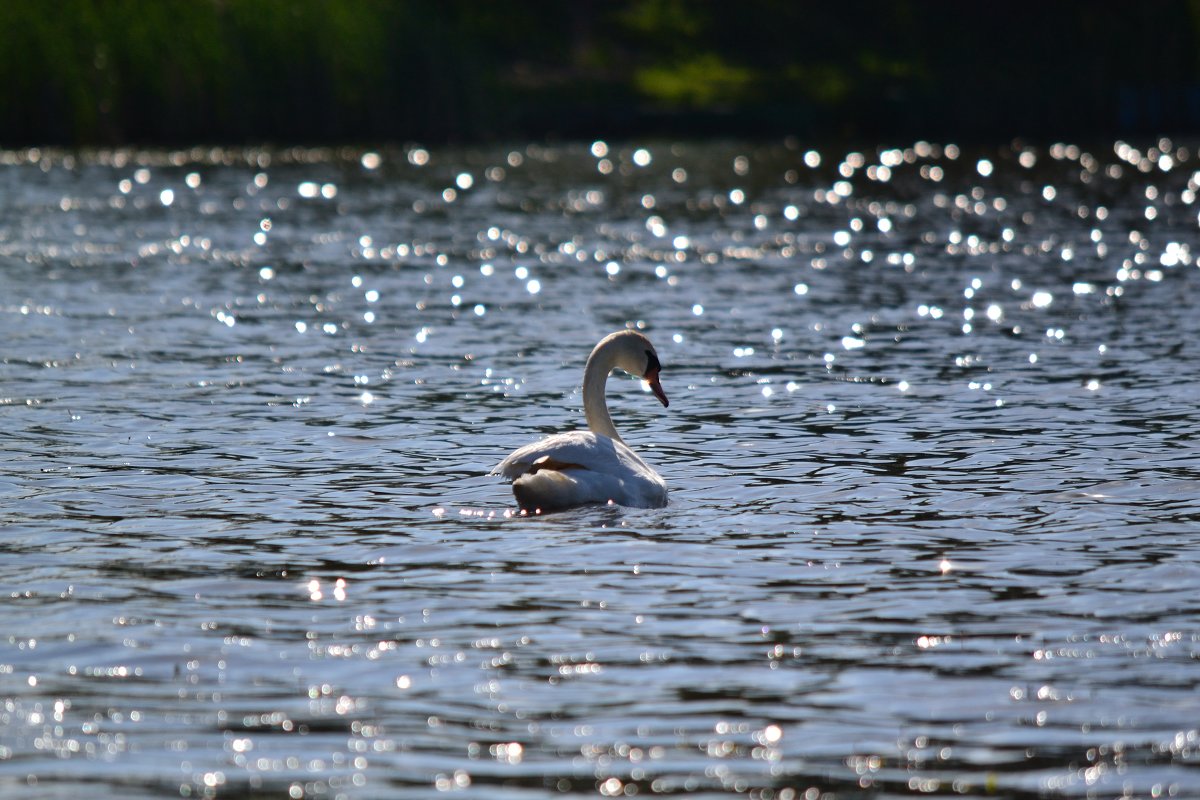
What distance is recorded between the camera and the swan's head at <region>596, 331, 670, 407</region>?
1503cm

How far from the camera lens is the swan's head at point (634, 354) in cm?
1503

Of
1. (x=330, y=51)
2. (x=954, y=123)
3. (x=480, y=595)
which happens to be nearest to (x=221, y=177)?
(x=330, y=51)

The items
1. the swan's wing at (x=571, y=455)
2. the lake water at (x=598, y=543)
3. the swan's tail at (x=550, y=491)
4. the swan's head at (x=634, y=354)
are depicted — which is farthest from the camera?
the swan's head at (x=634, y=354)

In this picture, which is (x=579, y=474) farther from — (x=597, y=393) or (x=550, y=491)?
(x=597, y=393)

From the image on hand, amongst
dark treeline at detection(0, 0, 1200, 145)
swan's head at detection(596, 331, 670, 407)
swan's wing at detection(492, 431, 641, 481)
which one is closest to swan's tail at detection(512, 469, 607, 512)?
swan's wing at detection(492, 431, 641, 481)

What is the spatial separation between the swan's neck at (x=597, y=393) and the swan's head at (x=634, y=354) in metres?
0.10

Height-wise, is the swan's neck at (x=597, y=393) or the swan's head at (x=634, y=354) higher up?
the swan's head at (x=634, y=354)

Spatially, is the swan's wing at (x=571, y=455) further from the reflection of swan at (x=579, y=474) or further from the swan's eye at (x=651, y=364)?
the swan's eye at (x=651, y=364)

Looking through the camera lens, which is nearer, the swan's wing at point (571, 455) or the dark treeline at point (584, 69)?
the swan's wing at point (571, 455)

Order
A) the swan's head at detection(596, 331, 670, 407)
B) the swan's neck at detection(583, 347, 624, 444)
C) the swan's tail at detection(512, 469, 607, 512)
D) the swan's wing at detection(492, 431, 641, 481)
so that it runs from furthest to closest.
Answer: the swan's head at detection(596, 331, 670, 407)
the swan's neck at detection(583, 347, 624, 444)
the swan's wing at detection(492, 431, 641, 481)
the swan's tail at detection(512, 469, 607, 512)

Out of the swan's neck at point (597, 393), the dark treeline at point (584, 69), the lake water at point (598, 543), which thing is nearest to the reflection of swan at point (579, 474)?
the lake water at point (598, 543)

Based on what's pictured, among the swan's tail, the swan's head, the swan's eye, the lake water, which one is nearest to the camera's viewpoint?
the lake water

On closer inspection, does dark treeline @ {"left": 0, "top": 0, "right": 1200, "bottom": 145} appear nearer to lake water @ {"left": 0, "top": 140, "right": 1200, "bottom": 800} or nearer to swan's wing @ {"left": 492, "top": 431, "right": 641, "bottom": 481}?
lake water @ {"left": 0, "top": 140, "right": 1200, "bottom": 800}

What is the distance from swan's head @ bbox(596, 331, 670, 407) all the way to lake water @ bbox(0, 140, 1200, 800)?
867 mm
